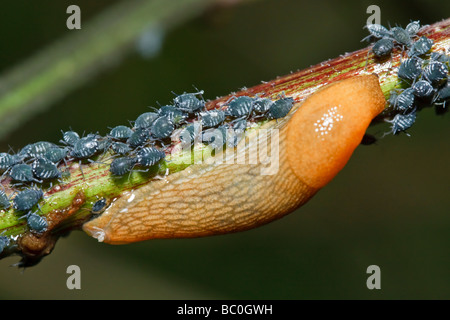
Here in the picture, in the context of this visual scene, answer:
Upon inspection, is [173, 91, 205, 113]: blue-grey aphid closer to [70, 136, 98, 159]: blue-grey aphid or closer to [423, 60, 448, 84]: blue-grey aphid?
[70, 136, 98, 159]: blue-grey aphid

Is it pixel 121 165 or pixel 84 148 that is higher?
pixel 84 148

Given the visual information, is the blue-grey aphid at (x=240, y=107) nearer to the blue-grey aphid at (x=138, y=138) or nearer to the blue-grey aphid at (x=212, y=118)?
the blue-grey aphid at (x=212, y=118)

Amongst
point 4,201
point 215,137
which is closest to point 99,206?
point 4,201

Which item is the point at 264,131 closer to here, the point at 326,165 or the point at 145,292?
the point at 326,165

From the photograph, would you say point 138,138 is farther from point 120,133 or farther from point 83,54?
point 83,54

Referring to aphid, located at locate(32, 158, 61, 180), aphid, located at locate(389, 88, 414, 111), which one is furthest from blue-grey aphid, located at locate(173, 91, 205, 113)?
aphid, located at locate(389, 88, 414, 111)
